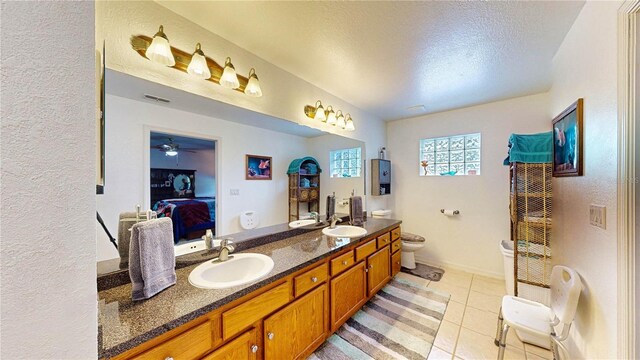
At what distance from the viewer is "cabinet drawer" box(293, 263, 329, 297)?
141 cm

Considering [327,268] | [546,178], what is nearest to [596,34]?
[546,178]

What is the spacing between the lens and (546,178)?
193 cm

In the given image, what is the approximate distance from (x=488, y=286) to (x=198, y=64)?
3.64 m

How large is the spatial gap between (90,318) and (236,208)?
1.27m

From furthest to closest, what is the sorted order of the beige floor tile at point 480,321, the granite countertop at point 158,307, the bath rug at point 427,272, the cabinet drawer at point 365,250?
the bath rug at point 427,272, the cabinet drawer at point 365,250, the beige floor tile at point 480,321, the granite countertop at point 158,307

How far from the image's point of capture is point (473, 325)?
77.6 inches

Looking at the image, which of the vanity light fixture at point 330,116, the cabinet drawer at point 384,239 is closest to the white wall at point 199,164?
the vanity light fixture at point 330,116

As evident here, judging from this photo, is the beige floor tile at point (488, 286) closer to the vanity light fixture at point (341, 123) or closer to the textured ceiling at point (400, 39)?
the textured ceiling at point (400, 39)

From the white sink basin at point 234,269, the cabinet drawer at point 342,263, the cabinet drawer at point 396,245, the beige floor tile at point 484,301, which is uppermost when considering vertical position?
the white sink basin at point 234,269

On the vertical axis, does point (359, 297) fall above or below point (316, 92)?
below

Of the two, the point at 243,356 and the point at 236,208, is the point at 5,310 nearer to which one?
the point at 243,356

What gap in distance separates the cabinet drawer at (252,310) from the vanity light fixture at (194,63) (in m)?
1.36

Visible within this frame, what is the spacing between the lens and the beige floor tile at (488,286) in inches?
99.2

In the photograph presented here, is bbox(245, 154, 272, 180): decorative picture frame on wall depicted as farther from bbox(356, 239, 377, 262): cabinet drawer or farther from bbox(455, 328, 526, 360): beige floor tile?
bbox(455, 328, 526, 360): beige floor tile
